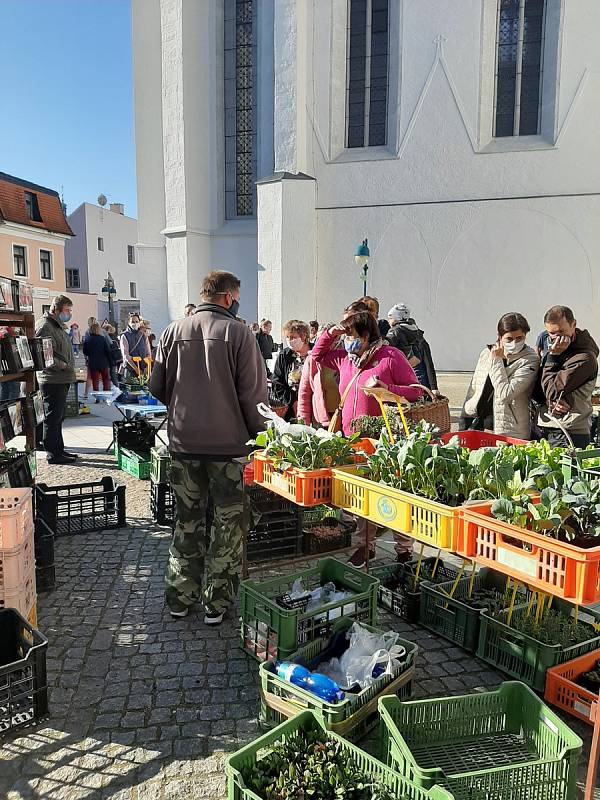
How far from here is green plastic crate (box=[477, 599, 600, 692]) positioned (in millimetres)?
3213

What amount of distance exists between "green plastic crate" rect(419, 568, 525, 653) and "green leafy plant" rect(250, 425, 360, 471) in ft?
3.56

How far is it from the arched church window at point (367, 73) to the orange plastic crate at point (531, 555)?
55.5ft

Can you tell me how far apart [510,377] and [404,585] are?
185 cm

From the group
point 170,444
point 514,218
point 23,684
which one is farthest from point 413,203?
point 23,684

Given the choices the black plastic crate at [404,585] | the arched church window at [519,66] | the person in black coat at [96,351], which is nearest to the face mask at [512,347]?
the black plastic crate at [404,585]

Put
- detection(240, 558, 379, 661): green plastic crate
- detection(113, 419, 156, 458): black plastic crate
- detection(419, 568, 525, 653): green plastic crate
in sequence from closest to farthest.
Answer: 1. detection(240, 558, 379, 661): green plastic crate
2. detection(419, 568, 525, 653): green plastic crate
3. detection(113, 419, 156, 458): black plastic crate

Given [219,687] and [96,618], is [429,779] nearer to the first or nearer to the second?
[219,687]

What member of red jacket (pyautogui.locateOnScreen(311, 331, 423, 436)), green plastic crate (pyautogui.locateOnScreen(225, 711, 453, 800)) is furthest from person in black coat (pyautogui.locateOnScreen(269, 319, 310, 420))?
green plastic crate (pyautogui.locateOnScreen(225, 711, 453, 800))

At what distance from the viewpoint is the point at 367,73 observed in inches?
685

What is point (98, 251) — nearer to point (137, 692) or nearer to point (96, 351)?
point (96, 351)

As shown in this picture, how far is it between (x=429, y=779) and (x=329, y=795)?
0.34 meters

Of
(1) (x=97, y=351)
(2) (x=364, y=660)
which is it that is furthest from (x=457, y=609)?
(1) (x=97, y=351)

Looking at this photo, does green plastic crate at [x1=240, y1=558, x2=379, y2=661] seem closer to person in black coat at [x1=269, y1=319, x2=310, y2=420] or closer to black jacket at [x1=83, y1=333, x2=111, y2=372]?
person in black coat at [x1=269, y1=319, x2=310, y2=420]

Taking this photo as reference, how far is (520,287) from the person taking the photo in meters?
16.8
